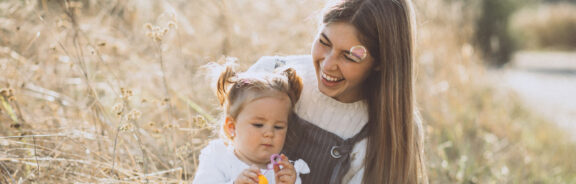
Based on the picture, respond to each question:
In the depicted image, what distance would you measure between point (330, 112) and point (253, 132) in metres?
0.47

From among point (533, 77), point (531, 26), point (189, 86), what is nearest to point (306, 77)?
point (189, 86)

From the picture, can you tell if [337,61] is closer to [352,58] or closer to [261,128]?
[352,58]

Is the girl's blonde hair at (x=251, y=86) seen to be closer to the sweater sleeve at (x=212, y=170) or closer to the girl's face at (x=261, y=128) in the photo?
the girl's face at (x=261, y=128)

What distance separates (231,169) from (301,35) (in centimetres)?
235

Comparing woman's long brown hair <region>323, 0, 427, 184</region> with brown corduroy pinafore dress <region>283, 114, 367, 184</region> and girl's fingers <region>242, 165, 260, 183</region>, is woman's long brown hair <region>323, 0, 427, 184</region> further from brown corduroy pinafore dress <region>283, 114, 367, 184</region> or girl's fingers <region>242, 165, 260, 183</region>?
girl's fingers <region>242, 165, 260, 183</region>

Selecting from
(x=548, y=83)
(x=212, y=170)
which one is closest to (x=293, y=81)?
(x=212, y=170)

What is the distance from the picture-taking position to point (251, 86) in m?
1.96

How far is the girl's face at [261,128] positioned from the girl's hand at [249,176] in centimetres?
17

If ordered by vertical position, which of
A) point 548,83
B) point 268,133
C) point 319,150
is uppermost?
point 268,133

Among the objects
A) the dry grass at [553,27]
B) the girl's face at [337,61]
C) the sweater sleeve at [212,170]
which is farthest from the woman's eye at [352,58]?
the dry grass at [553,27]

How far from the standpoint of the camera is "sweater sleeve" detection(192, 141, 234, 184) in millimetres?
1882

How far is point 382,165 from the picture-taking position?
2137 millimetres

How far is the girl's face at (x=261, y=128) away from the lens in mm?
1893

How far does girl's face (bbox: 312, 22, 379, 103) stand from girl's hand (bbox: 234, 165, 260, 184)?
0.48 meters
